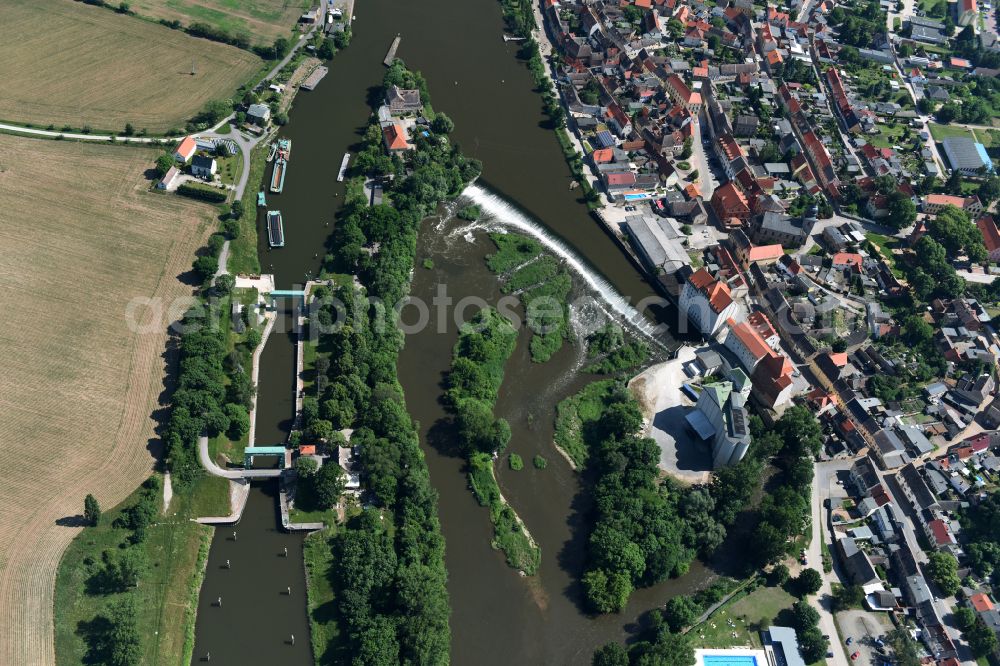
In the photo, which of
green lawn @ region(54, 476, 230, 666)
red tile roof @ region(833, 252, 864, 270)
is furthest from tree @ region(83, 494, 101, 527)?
red tile roof @ region(833, 252, 864, 270)

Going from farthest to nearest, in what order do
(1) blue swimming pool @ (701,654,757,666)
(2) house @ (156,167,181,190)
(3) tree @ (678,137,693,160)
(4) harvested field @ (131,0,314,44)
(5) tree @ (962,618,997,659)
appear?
(4) harvested field @ (131,0,314,44), (3) tree @ (678,137,693,160), (2) house @ (156,167,181,190), (5) tree @ (962,618,997,659), (1) blue swimming pool @ (701,654,757,666)

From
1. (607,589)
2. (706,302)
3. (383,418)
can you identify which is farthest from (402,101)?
(607,589)

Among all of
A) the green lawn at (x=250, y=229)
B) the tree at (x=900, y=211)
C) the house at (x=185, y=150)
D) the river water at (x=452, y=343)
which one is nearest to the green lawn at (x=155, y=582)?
the river water at (x=452, y=343)

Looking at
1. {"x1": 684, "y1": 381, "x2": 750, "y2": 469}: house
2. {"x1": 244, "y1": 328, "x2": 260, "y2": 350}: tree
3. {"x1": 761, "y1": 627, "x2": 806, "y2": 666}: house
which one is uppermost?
{"x1": 244, "y1": 328, "x2": 260, "y2": 350}: tree

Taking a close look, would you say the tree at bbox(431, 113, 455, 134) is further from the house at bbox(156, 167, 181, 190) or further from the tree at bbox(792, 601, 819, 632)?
the tree at bbox(792, 601, 819, 632)

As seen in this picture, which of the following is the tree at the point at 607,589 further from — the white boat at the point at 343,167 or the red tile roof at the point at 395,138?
the red tile roof at the point at 395,138

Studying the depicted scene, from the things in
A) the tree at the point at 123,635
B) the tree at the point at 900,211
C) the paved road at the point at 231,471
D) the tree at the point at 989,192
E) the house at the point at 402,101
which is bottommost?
the tree at the point at 123,635

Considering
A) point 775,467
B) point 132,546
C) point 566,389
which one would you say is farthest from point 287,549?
point 775,467

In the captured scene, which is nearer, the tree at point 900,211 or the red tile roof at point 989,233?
the red tile roof at point 989,233
